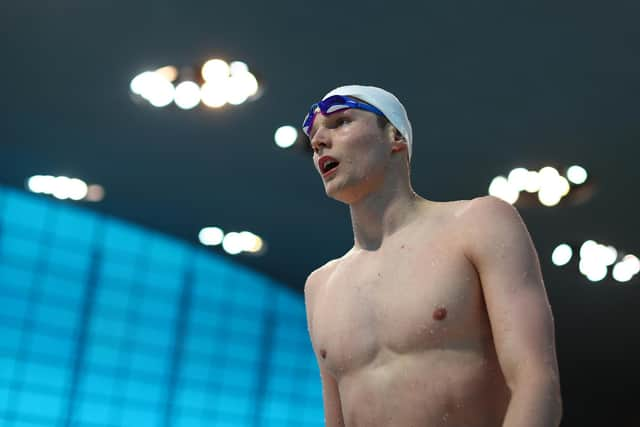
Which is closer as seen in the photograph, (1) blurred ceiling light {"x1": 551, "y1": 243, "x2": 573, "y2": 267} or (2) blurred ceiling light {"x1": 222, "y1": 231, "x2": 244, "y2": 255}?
(1) blurred ceiling light {"x1": 551, "y1": 243, "x2": 573, "y2": 267}

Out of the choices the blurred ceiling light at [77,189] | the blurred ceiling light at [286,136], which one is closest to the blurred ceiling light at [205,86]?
the blurred ceiling light at [286,136]

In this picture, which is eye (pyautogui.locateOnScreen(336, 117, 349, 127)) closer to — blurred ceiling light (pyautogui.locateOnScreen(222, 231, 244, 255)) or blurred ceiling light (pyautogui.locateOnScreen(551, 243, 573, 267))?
blurred ceiling light (pyautogui.locateOnScreen(551, 243, 573, 267))

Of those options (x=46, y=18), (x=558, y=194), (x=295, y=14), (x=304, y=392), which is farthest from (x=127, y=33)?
(x=304, y=392)

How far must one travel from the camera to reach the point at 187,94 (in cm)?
1259

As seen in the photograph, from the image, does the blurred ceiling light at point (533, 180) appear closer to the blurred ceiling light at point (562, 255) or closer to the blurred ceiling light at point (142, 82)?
the blurred ceiling light at point (562, 255)

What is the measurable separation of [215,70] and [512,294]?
9.65 meters

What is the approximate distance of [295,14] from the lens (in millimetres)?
11172

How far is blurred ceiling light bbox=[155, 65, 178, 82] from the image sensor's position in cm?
1242

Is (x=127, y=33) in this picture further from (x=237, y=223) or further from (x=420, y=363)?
(x=420, y=363)

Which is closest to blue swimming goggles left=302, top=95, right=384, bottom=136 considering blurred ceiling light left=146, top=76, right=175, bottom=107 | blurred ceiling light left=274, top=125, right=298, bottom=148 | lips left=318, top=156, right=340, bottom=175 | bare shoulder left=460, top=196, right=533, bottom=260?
lips left=318, top=156, right=340, bottom=175

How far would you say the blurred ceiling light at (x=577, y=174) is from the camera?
44.5ft

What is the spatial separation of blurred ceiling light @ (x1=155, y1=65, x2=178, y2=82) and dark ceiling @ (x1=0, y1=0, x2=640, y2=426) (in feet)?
0.30

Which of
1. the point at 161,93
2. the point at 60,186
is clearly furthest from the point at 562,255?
the point at 60,186

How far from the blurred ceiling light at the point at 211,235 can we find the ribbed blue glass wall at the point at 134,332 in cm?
101
